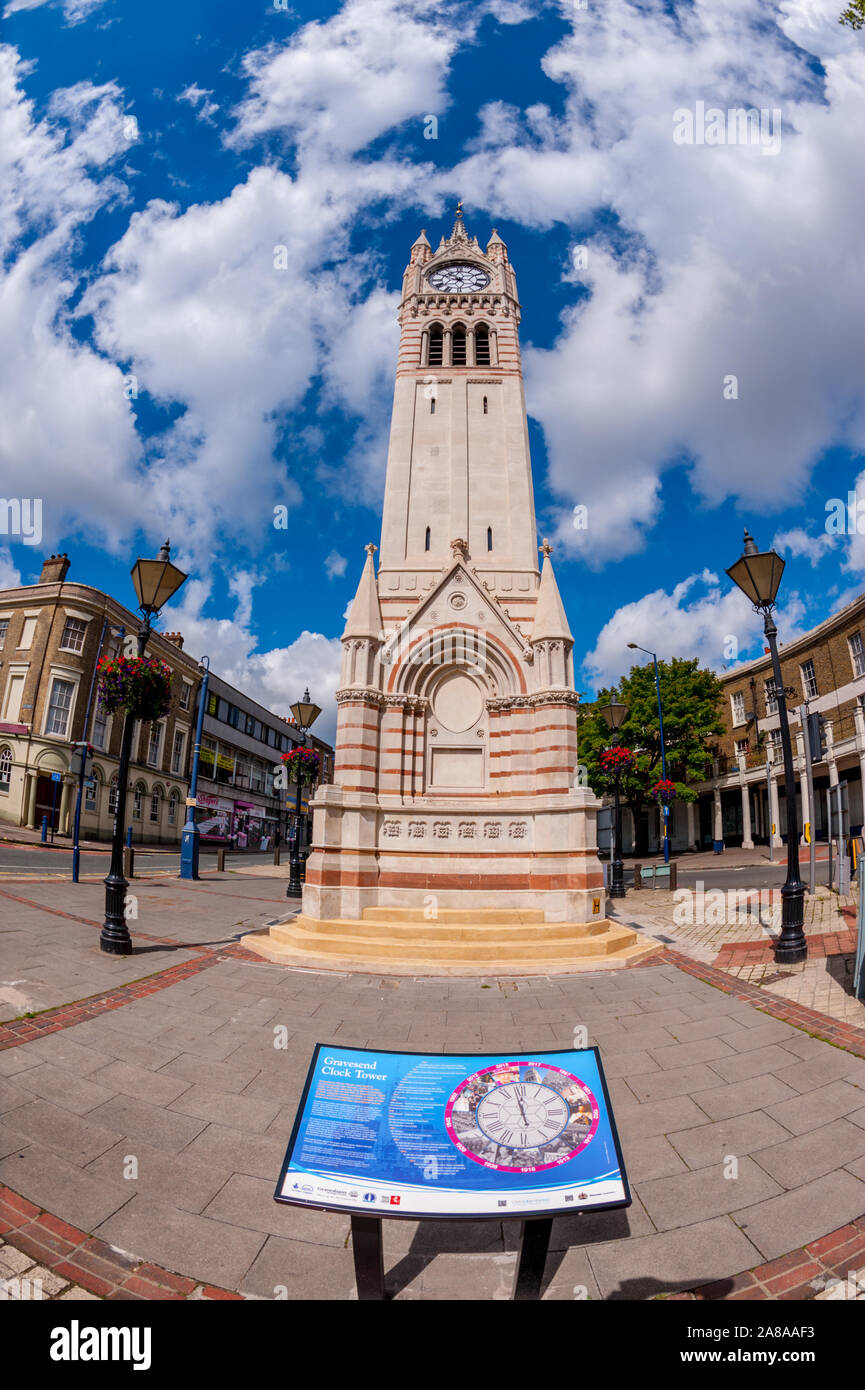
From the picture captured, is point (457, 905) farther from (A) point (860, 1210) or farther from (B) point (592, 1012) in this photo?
(A) point (860, 1210)

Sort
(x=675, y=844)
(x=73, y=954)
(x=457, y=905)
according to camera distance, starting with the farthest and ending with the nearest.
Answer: (x=675, y=844)
(x=457, y=905)
(x=73, y=954)

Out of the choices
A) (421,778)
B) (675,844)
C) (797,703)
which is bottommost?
(675,844)

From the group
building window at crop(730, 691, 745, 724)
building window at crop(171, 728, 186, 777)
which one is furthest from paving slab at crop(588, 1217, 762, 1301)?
building window at crop(171, 728, 186, 777)

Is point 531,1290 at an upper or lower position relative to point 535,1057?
lower

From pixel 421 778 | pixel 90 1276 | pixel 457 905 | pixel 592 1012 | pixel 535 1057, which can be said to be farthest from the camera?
pixel 421 778

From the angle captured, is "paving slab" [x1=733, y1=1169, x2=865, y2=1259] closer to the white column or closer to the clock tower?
the clock tower

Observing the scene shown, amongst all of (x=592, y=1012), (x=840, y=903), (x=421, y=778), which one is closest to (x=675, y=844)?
(x=840, y=903)

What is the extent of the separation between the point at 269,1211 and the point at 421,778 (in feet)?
30.5

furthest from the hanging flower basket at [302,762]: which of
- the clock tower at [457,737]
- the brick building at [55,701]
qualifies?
the brick building at [55,701]

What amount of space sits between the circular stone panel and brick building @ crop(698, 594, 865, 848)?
20.5 meters

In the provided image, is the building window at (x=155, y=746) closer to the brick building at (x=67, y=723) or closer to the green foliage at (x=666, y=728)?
the brick building at (x=67, y=723)

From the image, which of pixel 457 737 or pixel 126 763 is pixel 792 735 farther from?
pixel 126 763

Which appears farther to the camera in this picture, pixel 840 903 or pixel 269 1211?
pixel 840 903

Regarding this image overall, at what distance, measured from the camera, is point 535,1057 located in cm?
317
